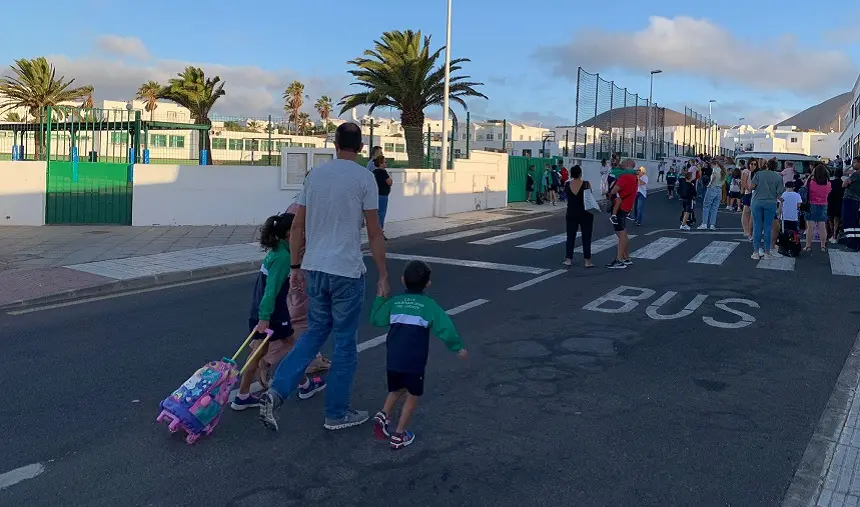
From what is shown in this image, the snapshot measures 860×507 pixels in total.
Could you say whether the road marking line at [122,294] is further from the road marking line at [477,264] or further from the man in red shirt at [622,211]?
the man in red shirt at [622,211]

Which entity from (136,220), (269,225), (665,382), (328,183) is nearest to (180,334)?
(269,225)

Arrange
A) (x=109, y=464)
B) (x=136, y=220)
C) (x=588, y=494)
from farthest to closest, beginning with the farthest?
(x=136, y=220) < (x=109, y=464) < (x=588, y=494)

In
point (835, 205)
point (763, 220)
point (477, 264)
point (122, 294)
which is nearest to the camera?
point (122, 294)

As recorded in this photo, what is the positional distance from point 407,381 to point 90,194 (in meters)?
14.9

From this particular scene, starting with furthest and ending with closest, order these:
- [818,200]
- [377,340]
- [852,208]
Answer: [852,208]
[818,200]
[377,340]

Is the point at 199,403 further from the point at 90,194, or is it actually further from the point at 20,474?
the point at 90,194

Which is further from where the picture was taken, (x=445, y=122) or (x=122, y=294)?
(x=445, y=122)

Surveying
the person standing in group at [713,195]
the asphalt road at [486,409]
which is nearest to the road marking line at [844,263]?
the asphalt road at [486,409]

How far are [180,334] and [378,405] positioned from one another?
2.89 metres

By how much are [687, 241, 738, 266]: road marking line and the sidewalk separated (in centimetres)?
625

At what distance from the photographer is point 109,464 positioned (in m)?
4.11

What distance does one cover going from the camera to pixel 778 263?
12.4 m

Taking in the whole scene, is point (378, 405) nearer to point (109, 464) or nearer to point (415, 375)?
point (415, 375)

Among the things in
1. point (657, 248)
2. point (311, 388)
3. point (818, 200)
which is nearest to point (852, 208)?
point (818, 200)
